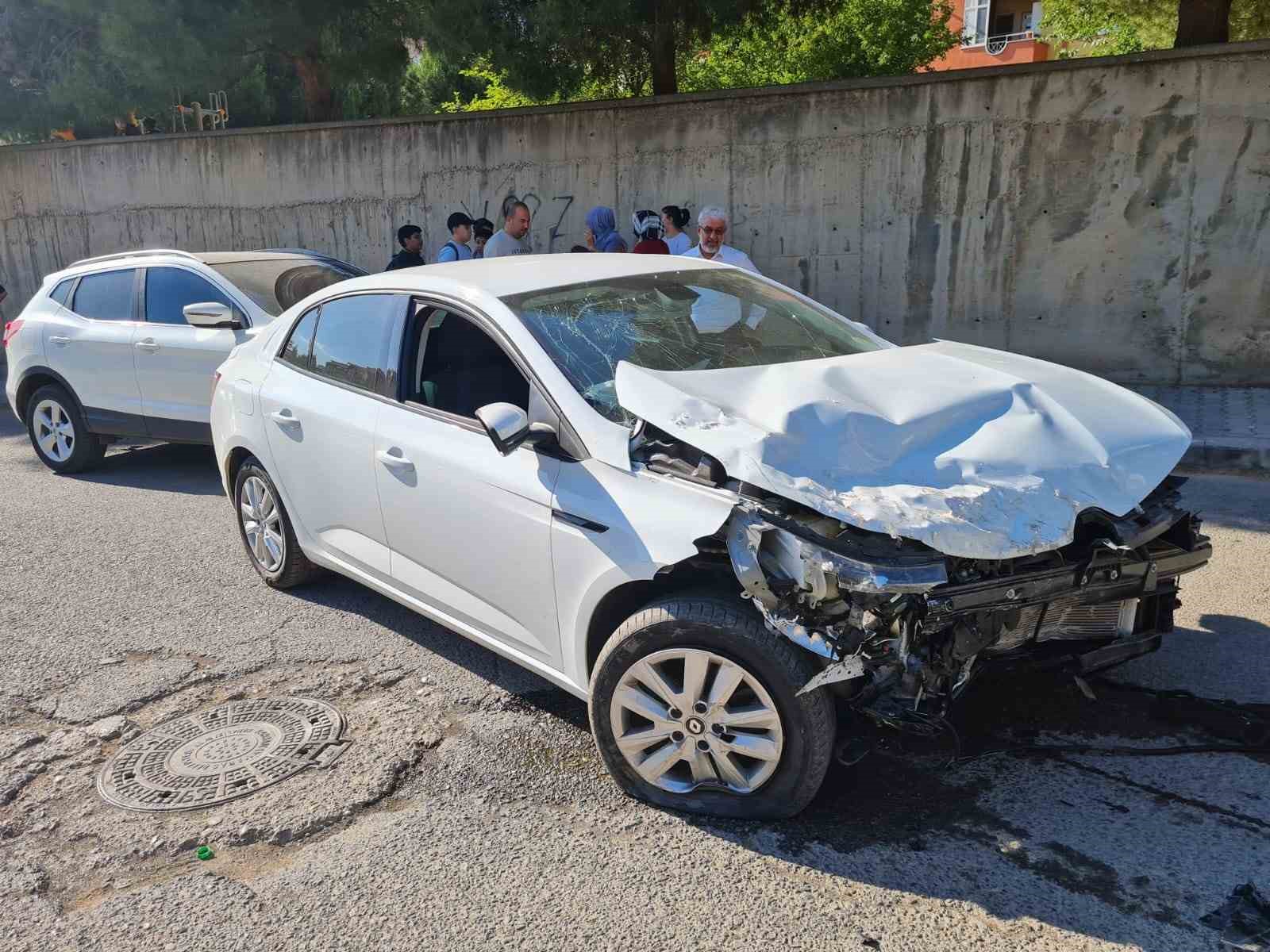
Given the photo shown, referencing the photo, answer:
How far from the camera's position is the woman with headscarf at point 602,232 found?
9.23 m

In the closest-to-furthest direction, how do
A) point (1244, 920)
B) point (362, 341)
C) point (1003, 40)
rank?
1. point (1244, 920)
2. point (362, 341)
3. point (1003, 40)

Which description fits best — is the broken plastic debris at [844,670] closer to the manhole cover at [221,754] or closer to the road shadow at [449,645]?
the road shadow at [449,645]

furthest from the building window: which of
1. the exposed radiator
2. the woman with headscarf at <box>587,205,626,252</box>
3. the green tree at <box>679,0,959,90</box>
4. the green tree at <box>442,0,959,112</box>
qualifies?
the exposed radiator

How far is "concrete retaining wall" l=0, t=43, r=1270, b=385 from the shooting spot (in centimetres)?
894

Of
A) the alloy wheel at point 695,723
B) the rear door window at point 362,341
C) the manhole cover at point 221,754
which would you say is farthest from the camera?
the rear door window at point 362,341

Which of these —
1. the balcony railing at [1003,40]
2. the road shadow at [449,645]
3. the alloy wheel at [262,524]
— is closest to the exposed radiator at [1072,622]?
the road shadow at [449,645]

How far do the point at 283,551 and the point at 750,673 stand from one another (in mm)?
3077

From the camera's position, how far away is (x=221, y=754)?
3854mm

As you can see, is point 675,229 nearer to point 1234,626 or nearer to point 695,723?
point 1234,626

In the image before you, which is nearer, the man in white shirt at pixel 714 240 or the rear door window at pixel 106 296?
the man in white shirt at pixel 714 240

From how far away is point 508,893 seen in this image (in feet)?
9.80

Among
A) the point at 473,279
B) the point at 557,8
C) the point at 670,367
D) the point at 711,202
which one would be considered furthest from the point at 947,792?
the point at 557,8

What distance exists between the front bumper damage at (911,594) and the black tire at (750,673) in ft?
0.24

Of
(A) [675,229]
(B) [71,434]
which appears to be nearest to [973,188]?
(A) [675,229]
